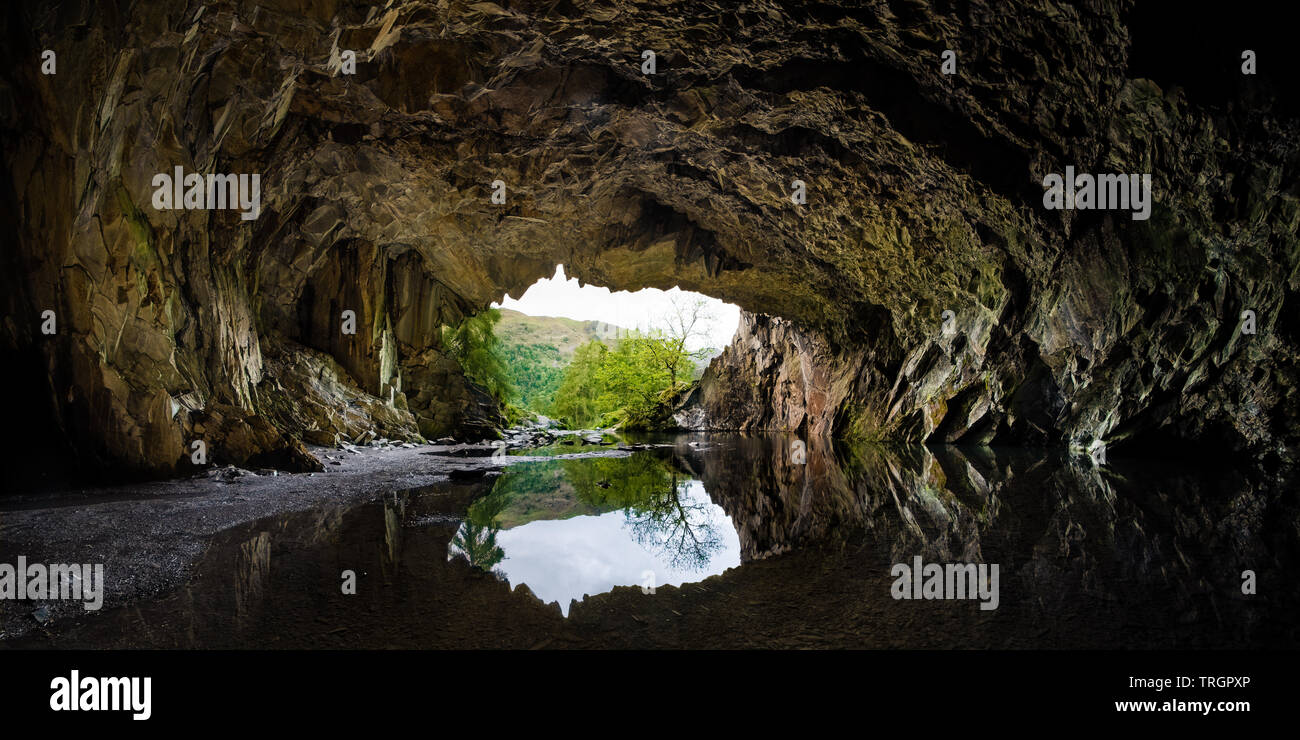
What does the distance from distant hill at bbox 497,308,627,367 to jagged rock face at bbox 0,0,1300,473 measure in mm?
112927

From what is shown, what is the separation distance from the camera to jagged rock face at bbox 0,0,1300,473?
643cm

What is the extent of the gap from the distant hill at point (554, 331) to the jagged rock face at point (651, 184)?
370ft

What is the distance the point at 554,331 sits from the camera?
170 metres

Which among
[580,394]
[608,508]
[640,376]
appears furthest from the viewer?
[580,394]

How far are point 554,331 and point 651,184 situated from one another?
520ft

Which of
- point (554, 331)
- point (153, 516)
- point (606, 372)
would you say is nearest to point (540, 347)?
point (554, 331)

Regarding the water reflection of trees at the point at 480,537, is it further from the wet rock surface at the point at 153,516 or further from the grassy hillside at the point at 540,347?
the grassy hillside at the point at 540,347

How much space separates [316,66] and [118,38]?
93.7 inches

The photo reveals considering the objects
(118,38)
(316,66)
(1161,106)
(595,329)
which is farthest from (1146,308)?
(595,329)

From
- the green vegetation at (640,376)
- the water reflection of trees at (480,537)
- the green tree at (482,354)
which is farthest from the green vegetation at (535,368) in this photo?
the water reflection of trees at (480,537)

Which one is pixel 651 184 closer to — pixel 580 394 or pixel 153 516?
pixel 153 516

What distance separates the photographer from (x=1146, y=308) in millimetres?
9586

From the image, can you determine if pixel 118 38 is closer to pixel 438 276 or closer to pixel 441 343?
pixel 438 276

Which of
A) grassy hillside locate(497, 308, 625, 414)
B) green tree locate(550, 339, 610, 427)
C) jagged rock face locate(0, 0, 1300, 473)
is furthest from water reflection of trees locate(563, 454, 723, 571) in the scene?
grassy hillside locate(497, 308, 625, 414)
